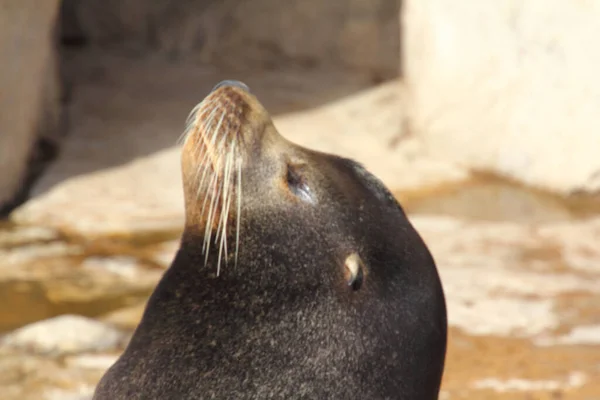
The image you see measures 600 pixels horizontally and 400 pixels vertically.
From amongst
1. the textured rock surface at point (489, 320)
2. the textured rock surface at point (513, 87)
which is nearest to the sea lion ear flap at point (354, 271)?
the textured rock surface at point (489, 320)

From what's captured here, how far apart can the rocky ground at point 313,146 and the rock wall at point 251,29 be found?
46cm

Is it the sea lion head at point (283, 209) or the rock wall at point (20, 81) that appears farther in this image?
the rock wall at point (20, 81)

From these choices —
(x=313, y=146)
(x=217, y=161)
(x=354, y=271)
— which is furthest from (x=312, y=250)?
(x=313, y=146)

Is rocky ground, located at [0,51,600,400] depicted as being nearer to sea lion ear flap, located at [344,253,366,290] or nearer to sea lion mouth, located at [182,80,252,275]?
sea lion mouth, located at [182,80,252,275]

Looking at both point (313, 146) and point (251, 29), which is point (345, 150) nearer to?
point (313, 146)

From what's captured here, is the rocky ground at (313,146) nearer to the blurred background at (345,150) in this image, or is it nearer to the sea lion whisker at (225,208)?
the blurred background at (345,150)

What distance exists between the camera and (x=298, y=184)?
105 inches

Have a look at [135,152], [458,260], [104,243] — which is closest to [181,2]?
[135,152]

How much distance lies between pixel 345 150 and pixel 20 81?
2639mm

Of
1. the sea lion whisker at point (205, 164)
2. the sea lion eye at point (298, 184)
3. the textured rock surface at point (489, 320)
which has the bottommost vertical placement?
the textured rock surface at point (489, 320)

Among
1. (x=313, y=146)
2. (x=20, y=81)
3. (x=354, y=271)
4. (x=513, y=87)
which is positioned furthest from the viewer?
(x=313, y=146)

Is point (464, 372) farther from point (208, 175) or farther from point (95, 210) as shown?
point (95, 210)

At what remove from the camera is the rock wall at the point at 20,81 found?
6.57m

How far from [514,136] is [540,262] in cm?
206
